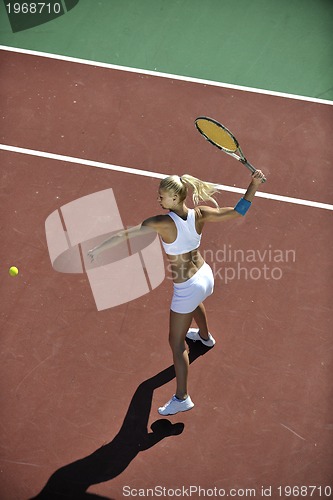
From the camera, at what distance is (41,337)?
859cm

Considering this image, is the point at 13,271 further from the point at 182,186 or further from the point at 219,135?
the point at 219,135

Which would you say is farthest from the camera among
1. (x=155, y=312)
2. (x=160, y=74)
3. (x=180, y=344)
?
(x=160, y=74)

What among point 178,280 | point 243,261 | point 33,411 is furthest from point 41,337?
point 243,261

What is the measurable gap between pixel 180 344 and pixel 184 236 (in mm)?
1125

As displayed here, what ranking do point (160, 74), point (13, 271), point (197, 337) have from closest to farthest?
point (197, 337) < point (13, 271) < point (160, 74)

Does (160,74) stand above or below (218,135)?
below

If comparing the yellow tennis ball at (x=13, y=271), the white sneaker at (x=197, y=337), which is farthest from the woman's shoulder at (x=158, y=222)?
the yellow tennis ball at (x=13, y=271)

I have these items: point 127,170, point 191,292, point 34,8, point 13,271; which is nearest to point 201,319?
point 191,292

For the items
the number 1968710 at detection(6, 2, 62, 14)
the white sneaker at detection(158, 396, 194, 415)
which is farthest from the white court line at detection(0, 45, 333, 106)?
the white sneaker at detection(158, 396, 194, 415)

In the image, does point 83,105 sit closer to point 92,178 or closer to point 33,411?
point 92,178

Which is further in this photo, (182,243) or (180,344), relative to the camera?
(180,344)

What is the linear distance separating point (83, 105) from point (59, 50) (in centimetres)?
126

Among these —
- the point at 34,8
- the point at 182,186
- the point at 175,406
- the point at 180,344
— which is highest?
the point at 182,186

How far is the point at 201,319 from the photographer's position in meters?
8.28
